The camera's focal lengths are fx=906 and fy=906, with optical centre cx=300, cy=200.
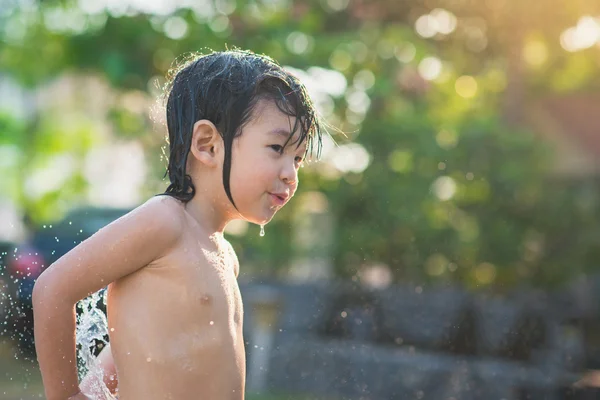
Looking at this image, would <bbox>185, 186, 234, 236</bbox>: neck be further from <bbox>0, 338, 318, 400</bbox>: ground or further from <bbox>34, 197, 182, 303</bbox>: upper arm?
<bbox>0, 338, 318, 400</bbox>: ground

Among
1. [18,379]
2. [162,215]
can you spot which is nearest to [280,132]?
[162,215]

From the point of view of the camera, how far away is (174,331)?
183cm

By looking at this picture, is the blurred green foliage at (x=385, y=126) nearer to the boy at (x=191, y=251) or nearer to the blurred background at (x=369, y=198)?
the blurred background at (x=369, y=198)

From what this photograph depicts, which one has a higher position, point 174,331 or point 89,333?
point 174,331

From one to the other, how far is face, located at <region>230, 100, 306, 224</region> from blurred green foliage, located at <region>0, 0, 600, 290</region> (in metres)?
5.65

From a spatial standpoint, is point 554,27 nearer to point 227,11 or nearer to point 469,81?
point 469,81

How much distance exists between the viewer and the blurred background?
6402 millimetres

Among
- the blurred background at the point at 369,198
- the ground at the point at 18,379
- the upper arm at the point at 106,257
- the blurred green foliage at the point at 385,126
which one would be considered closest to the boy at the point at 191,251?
the upper arm at the point at 106,257

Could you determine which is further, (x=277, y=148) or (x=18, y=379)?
(x=18, y=379)

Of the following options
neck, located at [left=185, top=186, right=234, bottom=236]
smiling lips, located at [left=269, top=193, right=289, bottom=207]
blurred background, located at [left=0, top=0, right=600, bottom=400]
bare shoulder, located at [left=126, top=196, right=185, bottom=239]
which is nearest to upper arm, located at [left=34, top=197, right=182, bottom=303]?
bare shoulder, located at [left=126, top=196, right=185, bottom=239]

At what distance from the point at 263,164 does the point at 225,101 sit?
0.54 feet

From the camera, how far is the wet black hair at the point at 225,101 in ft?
6.36

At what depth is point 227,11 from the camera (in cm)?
797

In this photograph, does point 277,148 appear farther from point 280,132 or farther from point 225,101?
point 225,101
